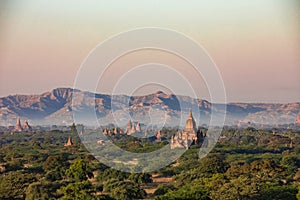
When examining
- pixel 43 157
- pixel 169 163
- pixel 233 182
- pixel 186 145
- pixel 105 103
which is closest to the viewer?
pixel 233 182

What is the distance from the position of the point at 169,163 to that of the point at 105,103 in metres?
59.9

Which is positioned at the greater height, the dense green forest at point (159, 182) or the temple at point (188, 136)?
the temple at point (188, 136)

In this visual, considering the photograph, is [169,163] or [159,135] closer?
[169,163]

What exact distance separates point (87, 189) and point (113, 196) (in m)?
1.61

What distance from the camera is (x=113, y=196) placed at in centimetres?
3098

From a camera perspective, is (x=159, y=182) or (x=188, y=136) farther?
(x=188, y=136)

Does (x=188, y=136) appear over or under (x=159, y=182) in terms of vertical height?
over

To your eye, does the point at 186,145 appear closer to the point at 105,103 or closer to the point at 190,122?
the point at 190,122

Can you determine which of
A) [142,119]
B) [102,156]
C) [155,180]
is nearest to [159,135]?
[142,119]

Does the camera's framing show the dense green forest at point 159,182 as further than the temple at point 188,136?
No

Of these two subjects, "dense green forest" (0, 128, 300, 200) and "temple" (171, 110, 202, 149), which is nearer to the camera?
"dense green forest" (0, 128, 300, 200)

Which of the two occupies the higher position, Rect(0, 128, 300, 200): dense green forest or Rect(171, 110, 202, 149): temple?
Rect(171, 110, 202, 149): temple

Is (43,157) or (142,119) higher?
(142,119)

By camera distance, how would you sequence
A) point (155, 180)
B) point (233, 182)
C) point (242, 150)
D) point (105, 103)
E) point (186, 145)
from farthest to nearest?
point (105, 103), point (242, 150), point (186, 145), point (155, 180), point (233, 182)
